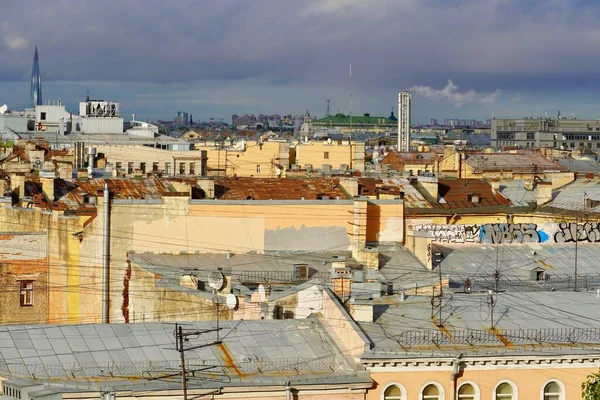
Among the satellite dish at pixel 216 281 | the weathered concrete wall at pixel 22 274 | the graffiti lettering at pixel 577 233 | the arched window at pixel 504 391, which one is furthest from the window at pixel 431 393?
the graffiti lettering at pixel 577 233

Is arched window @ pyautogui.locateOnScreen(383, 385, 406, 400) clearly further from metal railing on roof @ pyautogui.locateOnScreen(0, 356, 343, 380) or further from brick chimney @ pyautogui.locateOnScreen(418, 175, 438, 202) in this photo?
brick chimney @ pyautogui.locateOnScreen(418, 175, 438, 202)

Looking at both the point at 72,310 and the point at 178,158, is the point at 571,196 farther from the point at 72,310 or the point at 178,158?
the point at 178,158

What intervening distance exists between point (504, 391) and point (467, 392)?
0.82 meters

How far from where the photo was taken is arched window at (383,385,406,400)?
98.3ft

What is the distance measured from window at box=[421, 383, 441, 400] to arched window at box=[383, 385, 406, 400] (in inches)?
20.5

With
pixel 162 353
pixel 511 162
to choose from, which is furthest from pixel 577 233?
pixel 511 162

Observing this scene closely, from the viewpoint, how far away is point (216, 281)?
3944cm

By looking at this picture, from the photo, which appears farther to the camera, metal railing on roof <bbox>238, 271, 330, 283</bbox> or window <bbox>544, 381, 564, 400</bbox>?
metal railing on roof <bbox>238, 271, 330, 283</bbox>

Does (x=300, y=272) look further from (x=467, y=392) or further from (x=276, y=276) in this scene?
(x=467, y=392)

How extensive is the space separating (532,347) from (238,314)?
28.5ft

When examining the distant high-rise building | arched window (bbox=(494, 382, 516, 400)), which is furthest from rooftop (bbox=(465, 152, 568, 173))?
arched window (bbox=(494, 382, 516, 400))

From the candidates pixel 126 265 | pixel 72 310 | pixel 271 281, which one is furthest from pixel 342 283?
pixel 72 310

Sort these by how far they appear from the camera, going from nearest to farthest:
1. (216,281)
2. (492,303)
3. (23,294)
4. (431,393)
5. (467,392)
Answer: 1. (431,393)
2. (467,392)
3. (492,303)
4. (216,281)
5. (23,294)

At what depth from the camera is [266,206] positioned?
158 feet
